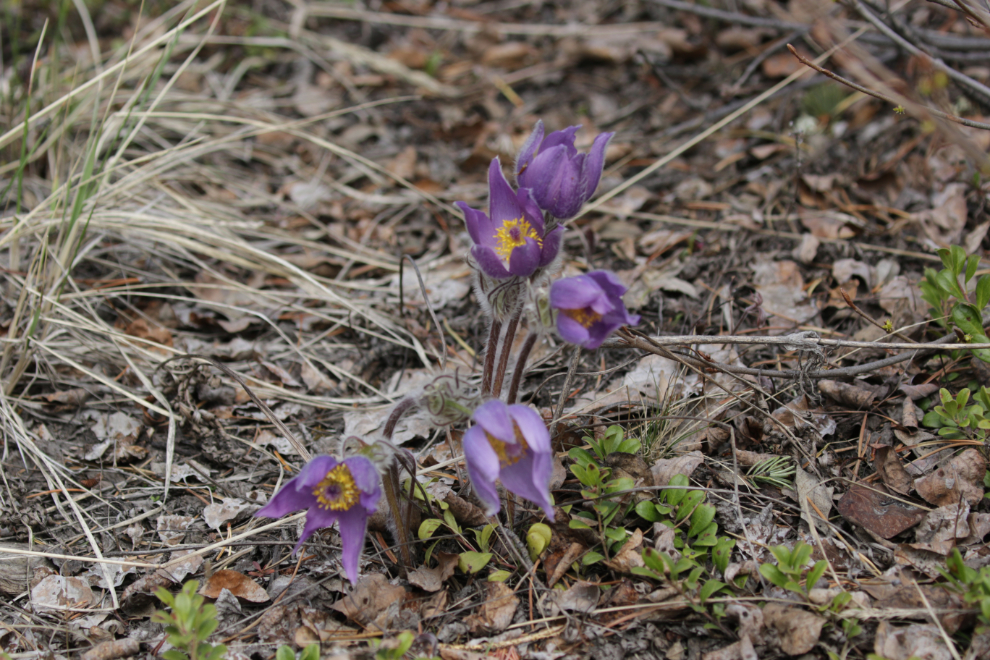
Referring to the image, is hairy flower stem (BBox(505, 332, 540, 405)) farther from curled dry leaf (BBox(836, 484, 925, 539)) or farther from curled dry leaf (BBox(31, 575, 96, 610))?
curled dry leaf (BBox(31, 575, 96, 610))

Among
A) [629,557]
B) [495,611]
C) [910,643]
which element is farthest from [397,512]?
[910,643]

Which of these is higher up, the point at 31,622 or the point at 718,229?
the point at 718,229

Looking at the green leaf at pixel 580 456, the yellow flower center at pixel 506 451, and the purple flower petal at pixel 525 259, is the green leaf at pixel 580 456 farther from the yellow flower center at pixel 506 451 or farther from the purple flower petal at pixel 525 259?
the purple flower petal at pixel 525 259

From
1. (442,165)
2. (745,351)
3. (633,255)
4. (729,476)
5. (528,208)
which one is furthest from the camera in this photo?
(442,165)

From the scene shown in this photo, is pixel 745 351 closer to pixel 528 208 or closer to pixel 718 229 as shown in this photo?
pixel 718 229

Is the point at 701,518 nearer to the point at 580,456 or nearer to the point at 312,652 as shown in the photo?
the point at 580,456

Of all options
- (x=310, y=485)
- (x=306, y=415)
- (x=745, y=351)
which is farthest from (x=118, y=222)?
(x=745, y=351)
